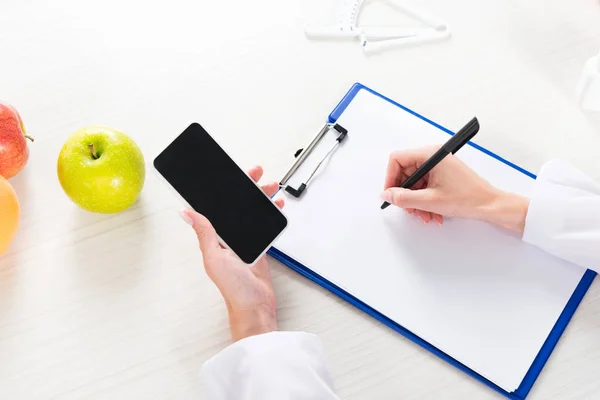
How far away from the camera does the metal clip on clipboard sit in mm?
925

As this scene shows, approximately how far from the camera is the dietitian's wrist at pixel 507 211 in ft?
2.92

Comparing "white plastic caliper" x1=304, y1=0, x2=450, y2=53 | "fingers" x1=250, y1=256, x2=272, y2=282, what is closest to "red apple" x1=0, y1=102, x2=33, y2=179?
"fingers" x1=250, y1=256, x2=272, y2=282

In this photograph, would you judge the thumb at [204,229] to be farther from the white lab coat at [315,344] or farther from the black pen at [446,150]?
the black pen at [446,150]

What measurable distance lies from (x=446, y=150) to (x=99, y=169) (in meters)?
0.44

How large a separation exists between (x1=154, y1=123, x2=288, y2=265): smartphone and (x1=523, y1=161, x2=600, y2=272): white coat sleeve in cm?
34

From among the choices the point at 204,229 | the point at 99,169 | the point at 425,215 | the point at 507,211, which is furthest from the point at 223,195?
the point at 507,211

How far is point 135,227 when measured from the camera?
93cm

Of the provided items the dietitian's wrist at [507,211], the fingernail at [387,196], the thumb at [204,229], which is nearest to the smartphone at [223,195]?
the thumb at [204,229]

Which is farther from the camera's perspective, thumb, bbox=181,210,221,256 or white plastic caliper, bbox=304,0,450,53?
white plastic caliper, bbox=304,0,450,53

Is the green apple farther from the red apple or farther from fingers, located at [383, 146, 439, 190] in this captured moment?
fingers, located at [383, 146, 439, 190]

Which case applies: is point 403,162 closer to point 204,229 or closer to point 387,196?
point 387,196

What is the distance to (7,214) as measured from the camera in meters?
0.85

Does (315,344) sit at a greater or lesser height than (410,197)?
lesser

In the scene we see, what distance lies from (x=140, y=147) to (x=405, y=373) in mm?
488
